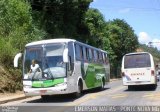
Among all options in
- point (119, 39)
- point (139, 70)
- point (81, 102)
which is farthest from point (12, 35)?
point (119, 39)

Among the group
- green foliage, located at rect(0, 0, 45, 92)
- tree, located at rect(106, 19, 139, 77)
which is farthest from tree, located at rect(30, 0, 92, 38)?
tree, located at rect(106, 19, 139, 77)

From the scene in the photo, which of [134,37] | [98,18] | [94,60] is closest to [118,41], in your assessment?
[134,37]

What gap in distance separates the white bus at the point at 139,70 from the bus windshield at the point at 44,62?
6.59 metres

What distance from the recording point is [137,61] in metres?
26.2

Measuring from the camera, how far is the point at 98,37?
192 ft

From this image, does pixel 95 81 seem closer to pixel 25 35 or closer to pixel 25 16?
pixel 25 35

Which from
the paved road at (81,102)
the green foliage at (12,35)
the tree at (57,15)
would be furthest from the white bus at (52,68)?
the tree at (57,15)

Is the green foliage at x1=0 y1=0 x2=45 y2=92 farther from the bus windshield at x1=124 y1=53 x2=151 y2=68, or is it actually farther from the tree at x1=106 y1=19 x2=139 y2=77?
the tree at x1=106 y1=19 x2=139 y2=77

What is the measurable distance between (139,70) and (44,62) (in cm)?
760

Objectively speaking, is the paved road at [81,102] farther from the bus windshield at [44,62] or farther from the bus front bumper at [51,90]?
Result: the bus windshield at [44,62]

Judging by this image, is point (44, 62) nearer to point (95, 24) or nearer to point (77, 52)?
point (77, 52)

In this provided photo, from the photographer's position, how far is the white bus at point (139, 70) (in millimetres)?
25750

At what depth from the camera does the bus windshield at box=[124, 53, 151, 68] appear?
1023 inches

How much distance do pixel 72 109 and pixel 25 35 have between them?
1564cm
